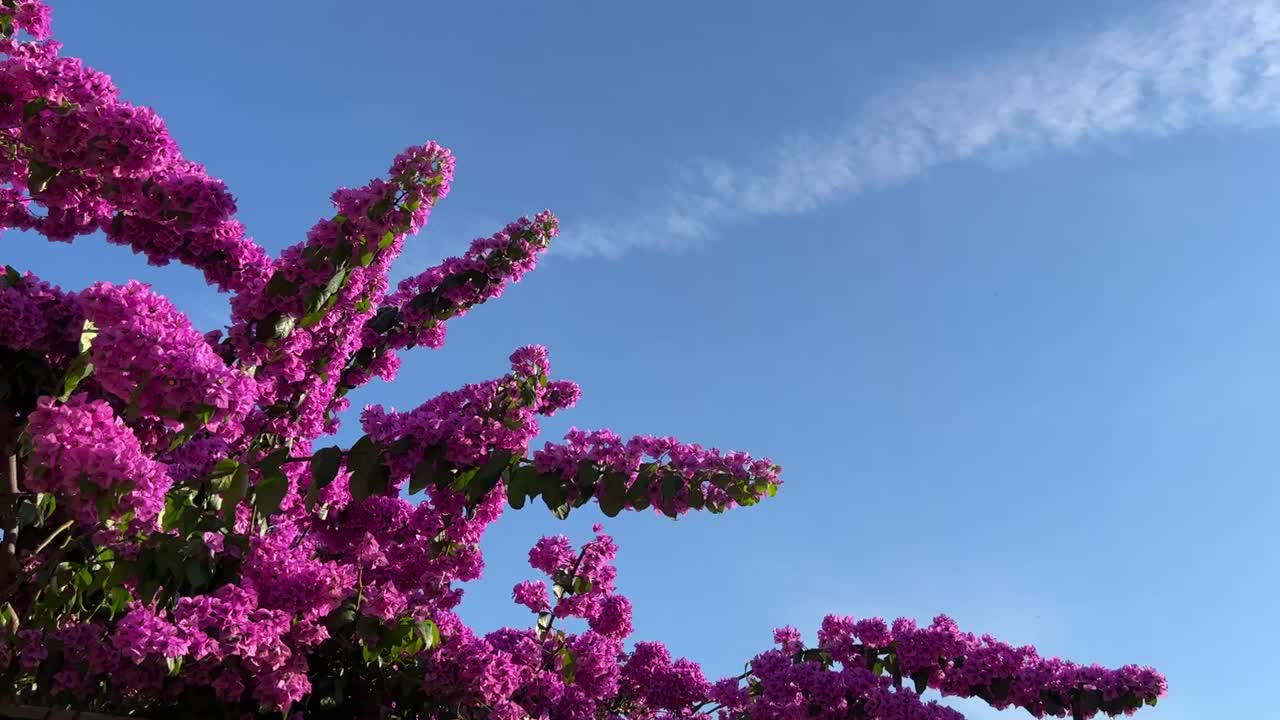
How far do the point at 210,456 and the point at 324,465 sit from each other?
1.30 metres

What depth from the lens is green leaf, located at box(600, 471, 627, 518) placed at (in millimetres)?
5168

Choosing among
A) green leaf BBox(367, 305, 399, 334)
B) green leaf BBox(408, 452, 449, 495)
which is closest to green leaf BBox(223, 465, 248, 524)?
green leaf BBox(408, 452, 449, 495)

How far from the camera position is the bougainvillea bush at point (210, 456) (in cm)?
420

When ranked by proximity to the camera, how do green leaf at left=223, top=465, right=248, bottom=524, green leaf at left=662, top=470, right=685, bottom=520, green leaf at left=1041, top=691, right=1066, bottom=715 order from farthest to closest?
green leaf at left=1041, top=691, right=1066, bottom=715
green leaf at left=662, top=470, right=685, bottom=520
green leaf at left=223, top=465, right=248, bottom=524

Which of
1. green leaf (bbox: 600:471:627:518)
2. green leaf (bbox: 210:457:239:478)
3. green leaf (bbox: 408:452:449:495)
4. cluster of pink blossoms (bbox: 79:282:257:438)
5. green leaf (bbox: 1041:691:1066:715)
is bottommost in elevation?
cluster of pink blossoms (bbox: 79:282:257:438)

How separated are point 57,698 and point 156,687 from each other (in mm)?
841

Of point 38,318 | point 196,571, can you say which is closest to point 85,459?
point 196,571

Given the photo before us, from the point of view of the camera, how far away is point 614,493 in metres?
5.17

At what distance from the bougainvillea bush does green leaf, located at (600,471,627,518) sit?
12 millimetres

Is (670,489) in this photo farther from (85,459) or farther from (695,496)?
(85,459)

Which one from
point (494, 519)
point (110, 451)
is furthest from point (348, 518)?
point (110, 451)

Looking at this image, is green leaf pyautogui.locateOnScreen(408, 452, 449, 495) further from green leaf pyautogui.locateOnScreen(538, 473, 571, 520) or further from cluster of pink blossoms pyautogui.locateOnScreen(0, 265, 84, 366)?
cluster of pink blossoms pyautogui.locateOnScreen(0, 265, 84, 366)

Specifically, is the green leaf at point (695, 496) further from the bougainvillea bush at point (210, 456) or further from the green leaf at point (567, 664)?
the green leaf at point (567, 664)

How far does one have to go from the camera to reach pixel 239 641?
511cm
